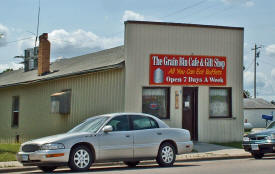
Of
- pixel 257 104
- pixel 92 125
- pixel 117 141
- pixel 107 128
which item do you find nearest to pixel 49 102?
pixel 92 125

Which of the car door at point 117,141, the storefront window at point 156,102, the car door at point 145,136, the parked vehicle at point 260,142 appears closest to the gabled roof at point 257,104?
the storefront window at point 156,102

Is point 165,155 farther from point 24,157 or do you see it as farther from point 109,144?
point 24,157

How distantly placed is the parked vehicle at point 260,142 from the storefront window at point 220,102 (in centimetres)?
467

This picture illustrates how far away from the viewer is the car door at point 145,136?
13.1 meters

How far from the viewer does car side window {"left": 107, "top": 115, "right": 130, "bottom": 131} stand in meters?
13.0

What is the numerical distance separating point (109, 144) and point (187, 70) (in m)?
8.44

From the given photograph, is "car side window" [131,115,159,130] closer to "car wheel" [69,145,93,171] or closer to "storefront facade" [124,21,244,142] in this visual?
"car wheel" [69,145,93,171]

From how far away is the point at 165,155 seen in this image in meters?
13.5

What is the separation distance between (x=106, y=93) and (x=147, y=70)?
214 centimetres

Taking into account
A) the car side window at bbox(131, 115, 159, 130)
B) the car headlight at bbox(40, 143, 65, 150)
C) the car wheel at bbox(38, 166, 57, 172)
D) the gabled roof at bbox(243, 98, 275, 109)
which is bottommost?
the car wheel at bbox(38, 166, 57, 172)

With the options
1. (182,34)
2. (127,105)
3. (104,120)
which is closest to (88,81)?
(127,105)

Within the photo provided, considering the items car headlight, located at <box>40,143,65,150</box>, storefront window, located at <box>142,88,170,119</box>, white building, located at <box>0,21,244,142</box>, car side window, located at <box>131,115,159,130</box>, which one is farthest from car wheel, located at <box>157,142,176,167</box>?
storefront window, located at <box>142,88,170,119</box>

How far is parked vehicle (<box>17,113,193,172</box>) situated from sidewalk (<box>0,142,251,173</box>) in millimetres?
988

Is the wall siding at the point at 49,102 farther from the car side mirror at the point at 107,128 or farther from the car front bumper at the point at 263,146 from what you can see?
the car side mirror at the point at 107,128
